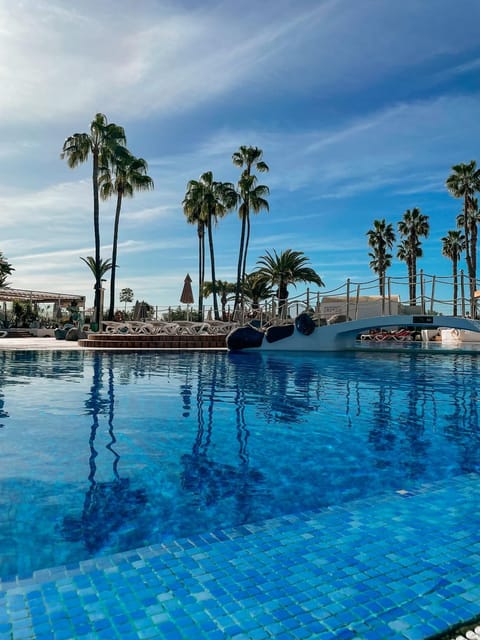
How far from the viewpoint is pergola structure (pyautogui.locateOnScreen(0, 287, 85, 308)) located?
43781 mm

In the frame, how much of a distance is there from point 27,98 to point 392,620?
1344 centimetres

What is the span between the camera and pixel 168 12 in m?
10.1

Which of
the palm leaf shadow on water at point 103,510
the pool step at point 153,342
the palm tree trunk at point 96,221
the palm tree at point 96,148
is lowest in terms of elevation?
the palm leaf shadow on water at point 103,510

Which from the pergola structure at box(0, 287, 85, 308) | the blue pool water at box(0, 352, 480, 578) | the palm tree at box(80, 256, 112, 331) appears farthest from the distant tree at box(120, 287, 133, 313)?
the blue pool water at box(0, 352, 480, 578)

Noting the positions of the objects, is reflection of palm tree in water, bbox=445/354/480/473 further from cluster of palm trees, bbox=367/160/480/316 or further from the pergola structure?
the pergola structure

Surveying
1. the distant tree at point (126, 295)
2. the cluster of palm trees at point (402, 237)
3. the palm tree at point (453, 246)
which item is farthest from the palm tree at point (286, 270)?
the distant tree at point (126, 295)

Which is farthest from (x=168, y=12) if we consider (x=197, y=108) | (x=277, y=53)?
(x=197, y=108)

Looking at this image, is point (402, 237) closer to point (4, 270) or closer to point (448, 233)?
point (448, 233)

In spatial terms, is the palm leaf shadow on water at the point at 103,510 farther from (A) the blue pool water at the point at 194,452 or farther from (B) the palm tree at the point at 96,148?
(B) the palm tree at the point at 96,148

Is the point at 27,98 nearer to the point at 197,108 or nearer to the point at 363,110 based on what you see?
the point at 197,108

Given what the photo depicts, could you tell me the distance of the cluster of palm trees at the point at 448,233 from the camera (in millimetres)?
35688

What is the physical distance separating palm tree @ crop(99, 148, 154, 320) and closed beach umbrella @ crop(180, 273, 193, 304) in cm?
578

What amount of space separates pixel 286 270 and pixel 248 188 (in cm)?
803

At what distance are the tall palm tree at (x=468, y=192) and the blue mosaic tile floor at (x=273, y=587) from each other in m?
36.1
